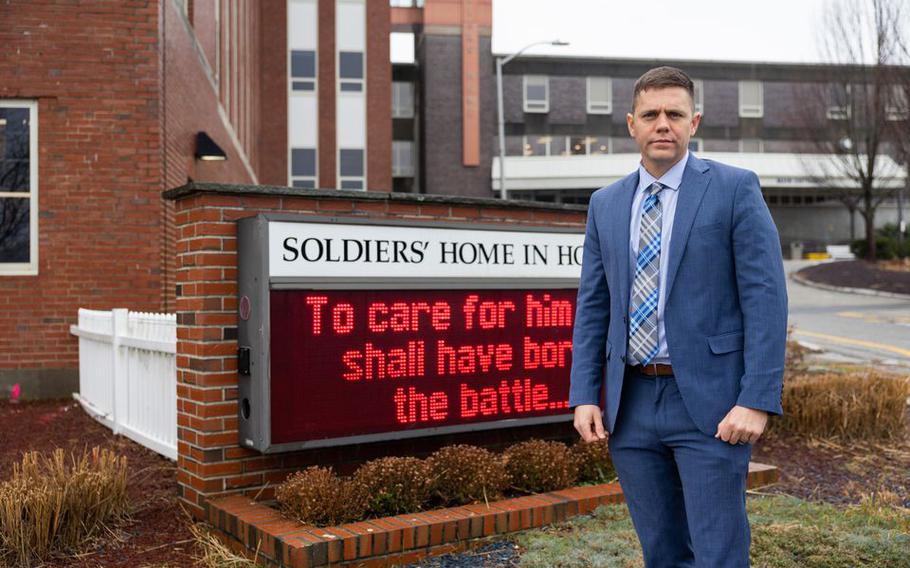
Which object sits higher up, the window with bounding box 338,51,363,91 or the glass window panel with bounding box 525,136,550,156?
the window with bounding box 338,51,363,91

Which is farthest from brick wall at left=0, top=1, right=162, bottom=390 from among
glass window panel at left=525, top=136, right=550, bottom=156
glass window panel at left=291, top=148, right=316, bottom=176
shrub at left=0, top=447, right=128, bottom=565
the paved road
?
glass window panel at left=525, top=136, right=550, bottom=156

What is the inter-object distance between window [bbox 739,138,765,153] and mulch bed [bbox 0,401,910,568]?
162 feet

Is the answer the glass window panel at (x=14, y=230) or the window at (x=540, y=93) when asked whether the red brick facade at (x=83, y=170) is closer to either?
the glass window panel at (x=14, y=230)

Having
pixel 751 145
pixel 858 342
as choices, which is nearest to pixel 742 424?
pixel 858 342

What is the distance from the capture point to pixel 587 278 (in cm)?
318

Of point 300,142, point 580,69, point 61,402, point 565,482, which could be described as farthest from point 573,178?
point 565,482

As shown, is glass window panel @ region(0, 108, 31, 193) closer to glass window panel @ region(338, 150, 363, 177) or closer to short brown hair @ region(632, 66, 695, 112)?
short brown hair @ region(632, 66, 695, 112)

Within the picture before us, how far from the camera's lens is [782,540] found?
15.1 ft

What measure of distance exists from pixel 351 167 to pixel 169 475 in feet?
105

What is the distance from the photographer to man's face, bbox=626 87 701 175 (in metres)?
2.85

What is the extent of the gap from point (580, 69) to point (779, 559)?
4997 centimetres

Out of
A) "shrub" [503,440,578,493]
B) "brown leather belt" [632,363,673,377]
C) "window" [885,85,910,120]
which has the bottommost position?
"shrub" [503,440,578,493]

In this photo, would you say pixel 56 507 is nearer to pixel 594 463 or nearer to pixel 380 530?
pixel 380 530

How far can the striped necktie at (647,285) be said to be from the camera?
2.87 metres
